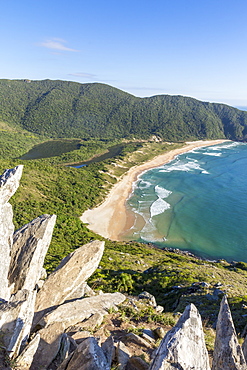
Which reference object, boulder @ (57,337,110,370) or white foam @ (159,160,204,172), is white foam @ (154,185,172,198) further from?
boulder @ (57,337,110,370)

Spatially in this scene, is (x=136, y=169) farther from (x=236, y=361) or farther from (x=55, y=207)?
(x=236, y=361)

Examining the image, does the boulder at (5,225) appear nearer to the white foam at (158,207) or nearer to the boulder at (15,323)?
the boulder at (15,323)

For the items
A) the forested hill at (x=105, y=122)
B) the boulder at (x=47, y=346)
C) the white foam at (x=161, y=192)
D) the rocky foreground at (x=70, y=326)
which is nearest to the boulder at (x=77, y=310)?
the rocky foreground at (x=70, y=326)

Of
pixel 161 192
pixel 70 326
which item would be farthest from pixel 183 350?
pixel 161 192

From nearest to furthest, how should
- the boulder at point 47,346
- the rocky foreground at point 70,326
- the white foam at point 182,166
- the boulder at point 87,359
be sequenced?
the rocky foreground at point 70,326 → the boulder at point 87,359 → the boulder at point 47,346 → the white foam at point 182,166

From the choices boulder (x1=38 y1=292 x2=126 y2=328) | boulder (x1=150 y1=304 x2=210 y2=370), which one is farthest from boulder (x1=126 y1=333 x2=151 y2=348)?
boulder (x1=150 y1=304 x2=210 y2=370)

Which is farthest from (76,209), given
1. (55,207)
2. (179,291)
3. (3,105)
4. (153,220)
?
(3,105)
